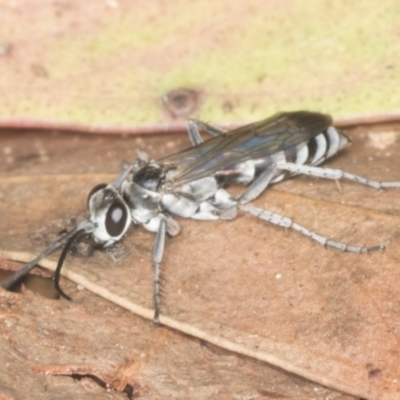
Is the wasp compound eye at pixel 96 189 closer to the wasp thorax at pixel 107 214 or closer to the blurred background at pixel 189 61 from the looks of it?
the wasp thorax at pixel 107 214

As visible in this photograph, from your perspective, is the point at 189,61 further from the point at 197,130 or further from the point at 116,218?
the point at 116,218

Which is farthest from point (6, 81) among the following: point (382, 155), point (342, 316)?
point (342, 316)

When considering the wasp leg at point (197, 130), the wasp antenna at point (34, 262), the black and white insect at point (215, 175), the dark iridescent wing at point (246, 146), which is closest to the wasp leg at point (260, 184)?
the black and white insect at point (215, 175)

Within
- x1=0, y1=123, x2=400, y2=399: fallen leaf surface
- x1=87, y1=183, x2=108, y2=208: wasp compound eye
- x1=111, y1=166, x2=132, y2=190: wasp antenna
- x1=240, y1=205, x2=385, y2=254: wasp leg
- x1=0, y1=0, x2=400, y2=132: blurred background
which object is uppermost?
x1=0, y1=0, x2=400, y2=132: blurred background

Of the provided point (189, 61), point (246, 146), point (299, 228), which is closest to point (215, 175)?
point (246, 146)

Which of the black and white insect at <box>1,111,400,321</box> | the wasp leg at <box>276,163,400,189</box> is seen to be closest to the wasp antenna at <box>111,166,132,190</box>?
the black and white insect at <box>1,111,400,321</box>

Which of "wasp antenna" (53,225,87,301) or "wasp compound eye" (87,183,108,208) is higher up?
"wasp compound eye" (87,183,108,208)

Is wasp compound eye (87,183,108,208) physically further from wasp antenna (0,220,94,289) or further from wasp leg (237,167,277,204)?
wasp leg (237,167,277,204)

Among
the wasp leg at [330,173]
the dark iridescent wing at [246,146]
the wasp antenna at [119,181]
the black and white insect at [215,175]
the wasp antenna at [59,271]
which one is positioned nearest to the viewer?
the wasp antenna at [59,271]
